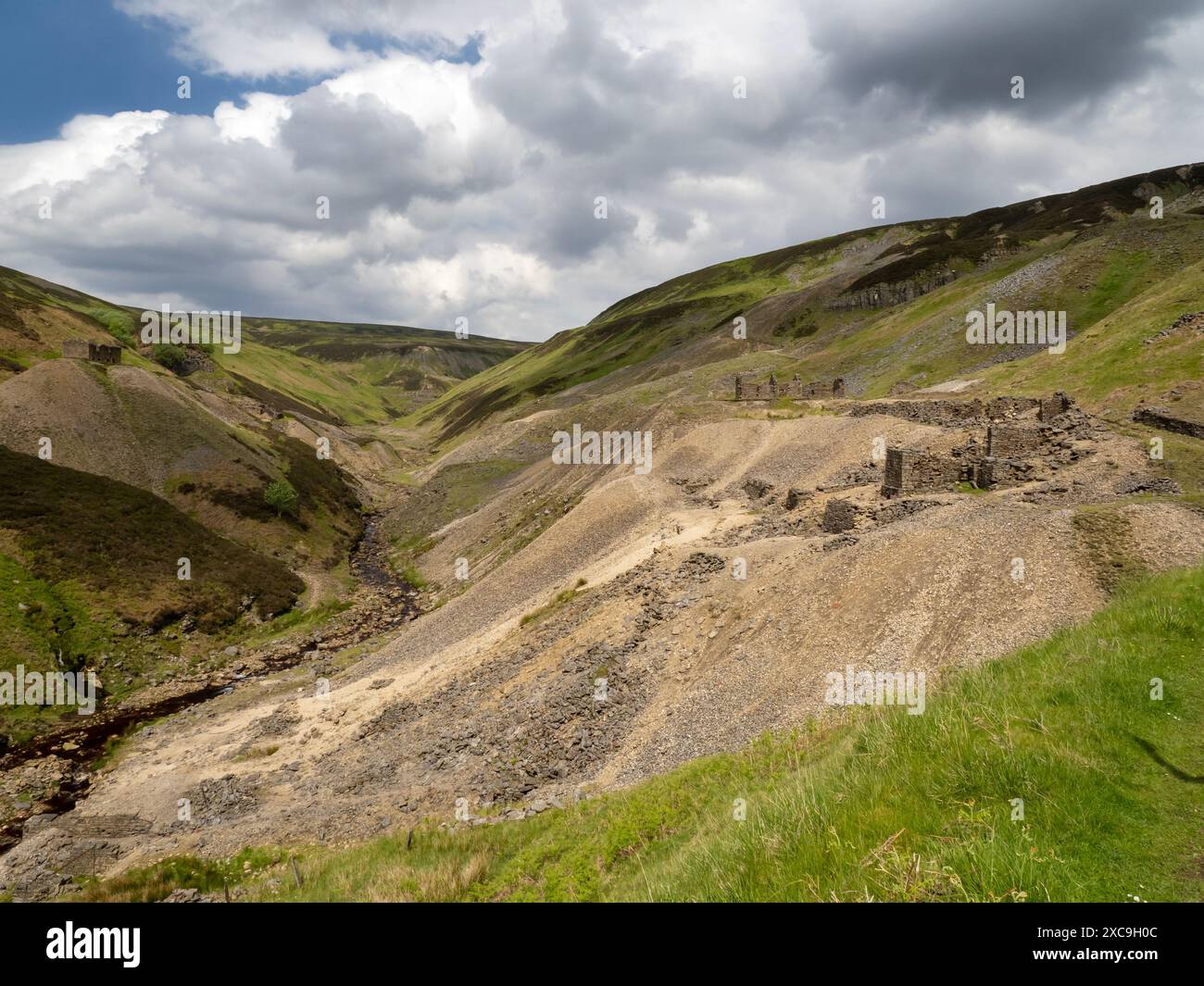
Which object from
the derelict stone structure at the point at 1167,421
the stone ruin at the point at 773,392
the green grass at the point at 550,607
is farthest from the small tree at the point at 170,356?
the derelict stone structure at the point at 1167,421

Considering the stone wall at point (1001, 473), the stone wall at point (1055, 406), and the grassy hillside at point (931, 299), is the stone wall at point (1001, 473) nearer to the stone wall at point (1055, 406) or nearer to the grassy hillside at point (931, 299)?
the stone wall at point (1055, 406)

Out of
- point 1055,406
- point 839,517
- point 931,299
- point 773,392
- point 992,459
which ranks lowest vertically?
point 839,517

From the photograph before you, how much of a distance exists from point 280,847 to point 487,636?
51.9 ft

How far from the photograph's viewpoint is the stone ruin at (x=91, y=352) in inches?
3036

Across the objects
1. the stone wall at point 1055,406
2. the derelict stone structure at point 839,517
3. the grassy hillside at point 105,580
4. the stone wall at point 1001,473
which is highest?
the stone wall at point 1055,406

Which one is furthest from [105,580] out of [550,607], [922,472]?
[922,472]

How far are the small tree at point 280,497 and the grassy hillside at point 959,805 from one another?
60.7 m

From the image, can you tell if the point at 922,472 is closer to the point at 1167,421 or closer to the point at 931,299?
the point at 1167,421

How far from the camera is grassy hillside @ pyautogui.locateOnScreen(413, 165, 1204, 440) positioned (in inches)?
2795

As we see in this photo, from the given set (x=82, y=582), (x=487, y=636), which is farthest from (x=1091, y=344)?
(x=82, y=582)

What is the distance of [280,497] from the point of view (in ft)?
222

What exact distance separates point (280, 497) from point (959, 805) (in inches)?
2825

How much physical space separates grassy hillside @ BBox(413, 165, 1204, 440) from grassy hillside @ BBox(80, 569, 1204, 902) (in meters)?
43.2
